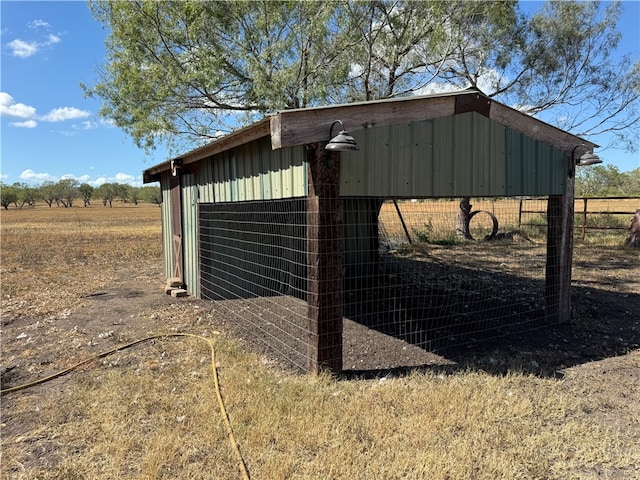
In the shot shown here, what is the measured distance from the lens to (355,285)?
25.8ft

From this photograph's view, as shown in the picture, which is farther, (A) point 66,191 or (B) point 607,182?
(A) point 66,191

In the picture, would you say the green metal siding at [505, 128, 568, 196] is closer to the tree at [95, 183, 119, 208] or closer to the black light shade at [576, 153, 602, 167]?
the black light shade at [576, 153, 602, 167]

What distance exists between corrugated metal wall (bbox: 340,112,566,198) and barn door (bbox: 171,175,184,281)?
514cm

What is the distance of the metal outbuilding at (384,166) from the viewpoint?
3.93 meters

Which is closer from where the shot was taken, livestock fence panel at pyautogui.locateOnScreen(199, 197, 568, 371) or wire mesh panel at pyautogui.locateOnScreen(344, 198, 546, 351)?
livestock fence panel at pyautogui.locateOnScreen(199, 197, 568, 371)

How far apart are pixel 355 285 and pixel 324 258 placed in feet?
13.2

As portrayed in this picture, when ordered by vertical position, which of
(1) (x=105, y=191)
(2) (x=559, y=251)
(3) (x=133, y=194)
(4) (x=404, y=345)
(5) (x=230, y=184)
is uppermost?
Result: (1) (x=105, y=191)

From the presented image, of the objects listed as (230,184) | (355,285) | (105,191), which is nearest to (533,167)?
(355,285)

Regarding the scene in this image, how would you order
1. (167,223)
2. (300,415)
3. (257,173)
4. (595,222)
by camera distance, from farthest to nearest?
(595,222)
(167,223)
(257,173)
(300,415)

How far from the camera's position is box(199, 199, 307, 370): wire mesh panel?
5.49 metres

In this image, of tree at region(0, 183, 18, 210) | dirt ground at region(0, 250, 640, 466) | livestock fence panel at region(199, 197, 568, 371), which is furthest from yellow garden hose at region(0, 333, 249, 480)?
tree at region(0, 183, 18, 210)

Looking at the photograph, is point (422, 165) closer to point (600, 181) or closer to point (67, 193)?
point (600, 181)

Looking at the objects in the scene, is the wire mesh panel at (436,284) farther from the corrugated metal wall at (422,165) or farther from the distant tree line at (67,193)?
the distant tree line at (67,193)

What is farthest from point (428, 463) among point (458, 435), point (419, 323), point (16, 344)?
point (16, 344)
